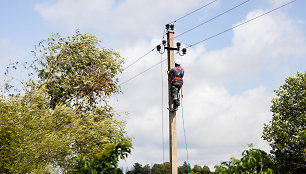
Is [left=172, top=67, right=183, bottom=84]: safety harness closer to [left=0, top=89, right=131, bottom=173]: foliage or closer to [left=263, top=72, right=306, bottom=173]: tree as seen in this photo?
[left=0, top=89, right=131, bottom=173]: foliage

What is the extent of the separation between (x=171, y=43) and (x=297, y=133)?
52.6 feet

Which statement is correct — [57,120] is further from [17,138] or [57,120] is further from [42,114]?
[17,138]

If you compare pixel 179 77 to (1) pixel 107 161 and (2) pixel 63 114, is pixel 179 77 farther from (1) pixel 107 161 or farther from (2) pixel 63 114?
(2) pixel 63 114

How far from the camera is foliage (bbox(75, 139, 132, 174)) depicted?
6.04 metres

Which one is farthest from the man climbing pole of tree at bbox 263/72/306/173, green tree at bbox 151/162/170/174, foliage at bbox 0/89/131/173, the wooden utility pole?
green tree at bbox 151/162/170/174

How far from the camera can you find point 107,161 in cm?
611

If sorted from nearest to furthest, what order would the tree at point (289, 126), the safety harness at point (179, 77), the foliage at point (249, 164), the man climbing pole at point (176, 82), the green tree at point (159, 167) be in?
the foliage at point (249, 164), the man climbing pole at point (176, 82), the safety harness at point (179, 77), the tree at point (289, 126), the green tree at point (159, 167)

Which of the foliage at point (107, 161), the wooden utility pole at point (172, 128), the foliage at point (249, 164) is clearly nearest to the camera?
the foliage at point (107, 161)

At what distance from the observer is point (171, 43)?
12305 millimetres

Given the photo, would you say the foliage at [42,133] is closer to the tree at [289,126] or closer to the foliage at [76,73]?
the foliage at [76,73]

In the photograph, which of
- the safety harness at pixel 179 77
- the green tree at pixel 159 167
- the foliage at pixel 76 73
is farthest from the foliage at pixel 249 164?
the green tree at pixel 159 167

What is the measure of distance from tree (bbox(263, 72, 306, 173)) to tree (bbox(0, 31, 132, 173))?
1200cm

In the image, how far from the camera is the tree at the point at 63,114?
45.9 feet

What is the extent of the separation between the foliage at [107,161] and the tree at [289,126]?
68.7 feet
